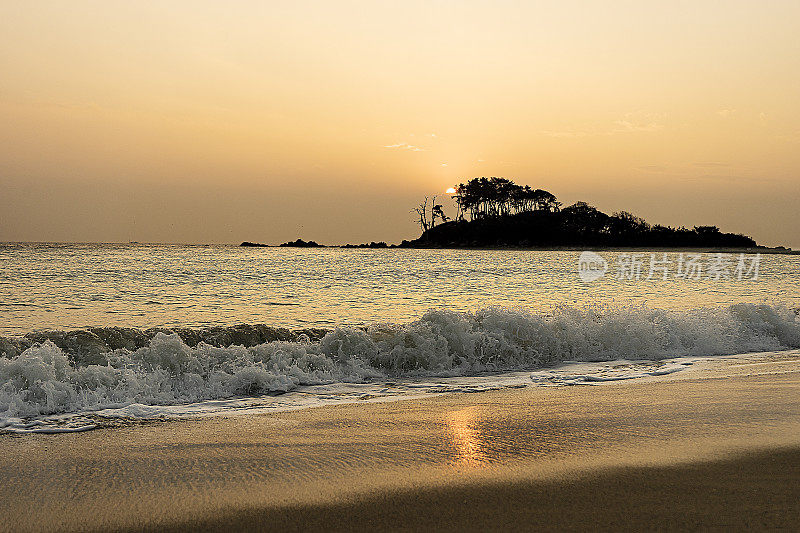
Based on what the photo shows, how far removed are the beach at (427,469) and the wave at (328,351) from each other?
5.13ft

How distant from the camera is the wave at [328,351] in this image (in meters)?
7.15

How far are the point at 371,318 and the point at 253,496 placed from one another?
10.7 m

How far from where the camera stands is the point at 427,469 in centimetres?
423

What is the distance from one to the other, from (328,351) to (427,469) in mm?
5550

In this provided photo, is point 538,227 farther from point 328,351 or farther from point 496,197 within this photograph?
point 328,351

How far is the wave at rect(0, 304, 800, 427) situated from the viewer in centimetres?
715

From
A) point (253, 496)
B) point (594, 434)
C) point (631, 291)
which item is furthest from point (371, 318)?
point (631, 291)

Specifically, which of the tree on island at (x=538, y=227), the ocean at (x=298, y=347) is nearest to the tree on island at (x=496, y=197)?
the tree on island at (x=538, y=227)

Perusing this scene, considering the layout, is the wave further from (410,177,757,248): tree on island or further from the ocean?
(410,177,757,248): tree on island

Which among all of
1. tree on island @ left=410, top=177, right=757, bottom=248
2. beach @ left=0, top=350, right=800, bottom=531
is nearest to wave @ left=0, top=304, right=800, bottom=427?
beach @ left=0, top=350, right=800, bottom=531

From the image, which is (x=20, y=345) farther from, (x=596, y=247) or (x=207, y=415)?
(x=596, y=247)

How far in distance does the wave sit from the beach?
61.5 inches

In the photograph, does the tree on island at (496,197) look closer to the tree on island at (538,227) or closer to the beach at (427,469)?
the tree on island at (538,227)

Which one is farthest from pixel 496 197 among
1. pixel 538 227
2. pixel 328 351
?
pixel 328 351
